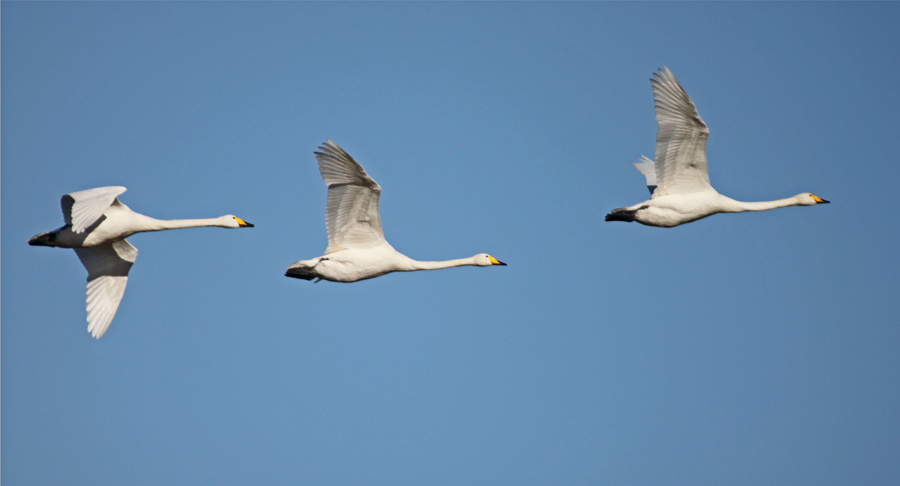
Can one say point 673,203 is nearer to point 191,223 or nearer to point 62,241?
point 191,223

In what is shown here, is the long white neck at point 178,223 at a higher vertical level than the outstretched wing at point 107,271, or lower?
higher

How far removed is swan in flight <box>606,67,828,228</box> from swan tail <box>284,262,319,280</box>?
831 centimetres

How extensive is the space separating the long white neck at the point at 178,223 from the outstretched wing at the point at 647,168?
1381 cm

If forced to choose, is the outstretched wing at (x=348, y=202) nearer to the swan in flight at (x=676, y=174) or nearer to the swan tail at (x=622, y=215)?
the swan tail at (x=622, y=215)

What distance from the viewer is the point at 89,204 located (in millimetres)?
25531

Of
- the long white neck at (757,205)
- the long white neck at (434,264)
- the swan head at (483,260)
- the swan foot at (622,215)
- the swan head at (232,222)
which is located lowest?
the long white neck at (434,264)

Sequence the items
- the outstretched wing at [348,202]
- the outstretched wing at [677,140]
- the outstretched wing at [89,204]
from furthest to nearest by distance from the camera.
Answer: the outstretched wing at [677,140], the outstretched wing at [348,202], the outstretched wing at [89,204]

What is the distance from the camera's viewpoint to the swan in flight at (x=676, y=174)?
29141 mm

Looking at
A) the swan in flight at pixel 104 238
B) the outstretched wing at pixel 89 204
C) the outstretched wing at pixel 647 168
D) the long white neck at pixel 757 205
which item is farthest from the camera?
the outstretched wing at pixel 647 168

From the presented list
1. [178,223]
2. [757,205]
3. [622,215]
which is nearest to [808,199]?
[757,205]

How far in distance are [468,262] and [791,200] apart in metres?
9.66

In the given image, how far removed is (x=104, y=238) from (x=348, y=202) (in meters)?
6.69

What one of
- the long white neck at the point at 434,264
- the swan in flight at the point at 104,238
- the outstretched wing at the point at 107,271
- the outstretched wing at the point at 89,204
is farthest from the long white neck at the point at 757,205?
the outstretched wing at the point at 107,271

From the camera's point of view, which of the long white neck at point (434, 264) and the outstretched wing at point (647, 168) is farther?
the outstretched wing at point (647, 168)
